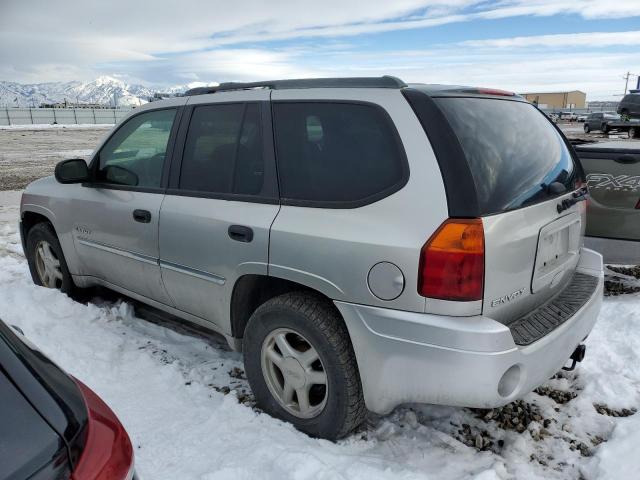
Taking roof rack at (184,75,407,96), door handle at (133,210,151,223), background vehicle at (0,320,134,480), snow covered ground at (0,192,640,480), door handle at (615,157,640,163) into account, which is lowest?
snow covered ground at (0,192,640,480)

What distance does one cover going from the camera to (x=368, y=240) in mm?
2328

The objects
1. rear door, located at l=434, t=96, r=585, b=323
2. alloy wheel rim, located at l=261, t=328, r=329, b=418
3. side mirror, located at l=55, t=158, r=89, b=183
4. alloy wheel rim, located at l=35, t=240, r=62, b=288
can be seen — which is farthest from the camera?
alloy wheel rim, located at l=35, t=240, r=62, b=288

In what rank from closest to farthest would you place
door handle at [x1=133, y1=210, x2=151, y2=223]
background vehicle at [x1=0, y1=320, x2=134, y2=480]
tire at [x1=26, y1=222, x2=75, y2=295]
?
background vehicle at [x1=0, y1=320, x2=134, y2=480] → door handle at [x1=133, y1=210, x2=151, y2=223] → tire at [x1=26, y1=222, x2=75, y2=295]

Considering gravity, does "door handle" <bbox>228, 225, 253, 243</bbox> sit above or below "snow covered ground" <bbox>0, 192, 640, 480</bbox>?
above

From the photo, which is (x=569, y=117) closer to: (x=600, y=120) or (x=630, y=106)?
(x=600, y=120)

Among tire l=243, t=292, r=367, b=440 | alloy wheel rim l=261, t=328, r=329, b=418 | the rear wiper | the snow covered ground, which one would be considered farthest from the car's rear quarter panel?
the rear wiper

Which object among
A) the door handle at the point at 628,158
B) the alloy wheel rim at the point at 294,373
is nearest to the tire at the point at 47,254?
the alloy wheel rim at the point at 294,373

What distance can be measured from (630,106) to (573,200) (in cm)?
3078

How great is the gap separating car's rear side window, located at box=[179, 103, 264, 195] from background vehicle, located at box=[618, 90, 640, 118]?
31297 millimetres

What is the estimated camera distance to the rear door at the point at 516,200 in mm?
2281

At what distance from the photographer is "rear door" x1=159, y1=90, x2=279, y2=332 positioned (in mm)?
2834

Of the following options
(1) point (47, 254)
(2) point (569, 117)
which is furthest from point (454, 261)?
(2) point (569, 117)

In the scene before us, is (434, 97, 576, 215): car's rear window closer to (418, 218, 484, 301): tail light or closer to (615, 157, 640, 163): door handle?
(418, 218, 484, 301): tail light

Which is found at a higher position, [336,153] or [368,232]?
[336,153]
